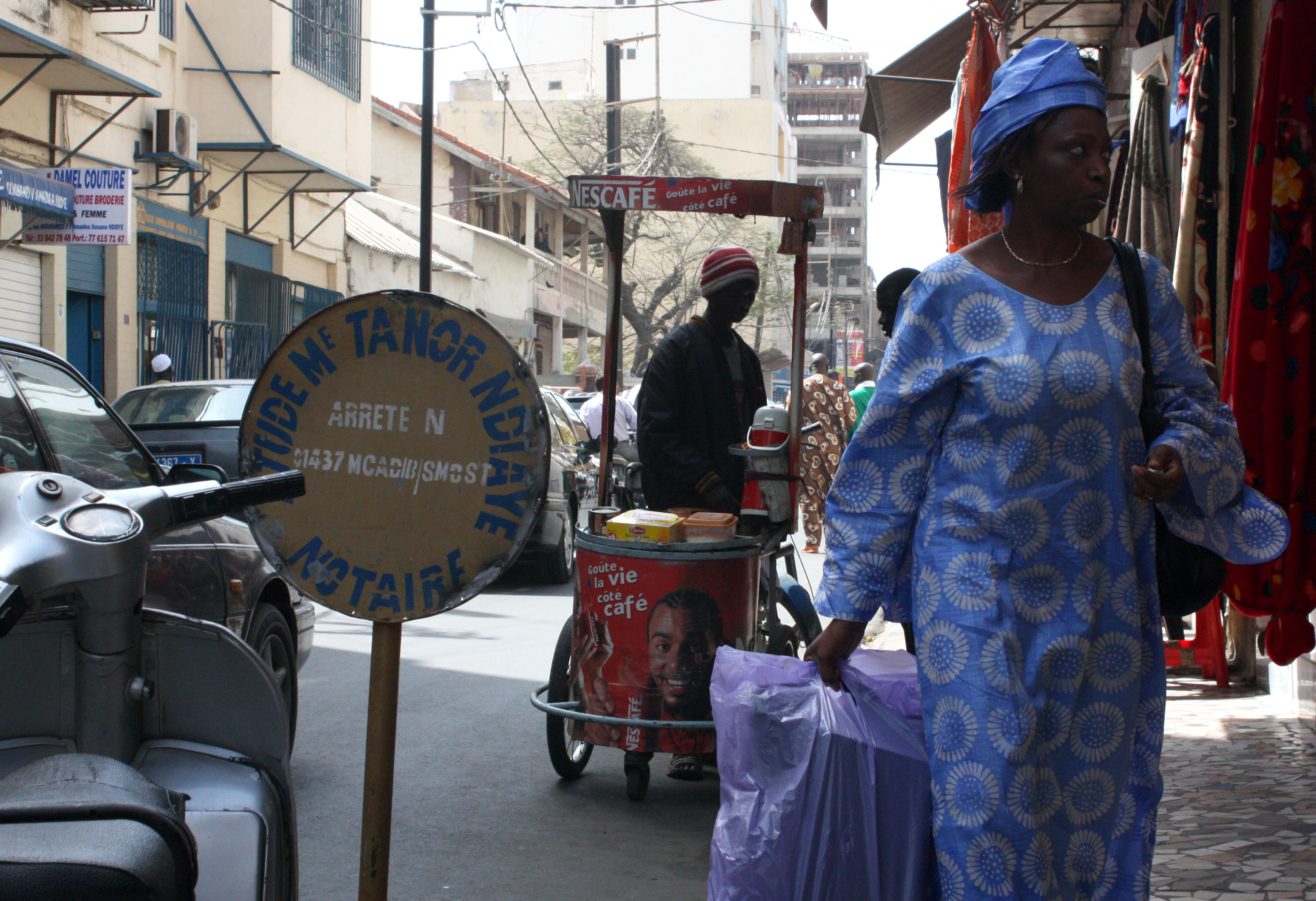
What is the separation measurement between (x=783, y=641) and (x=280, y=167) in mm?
15804

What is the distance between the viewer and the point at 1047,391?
2.20 m

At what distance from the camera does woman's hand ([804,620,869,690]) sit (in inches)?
94.1

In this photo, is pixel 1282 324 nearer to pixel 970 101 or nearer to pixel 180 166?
pixel 970 101

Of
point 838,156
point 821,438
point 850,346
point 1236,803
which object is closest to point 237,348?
point 821,438

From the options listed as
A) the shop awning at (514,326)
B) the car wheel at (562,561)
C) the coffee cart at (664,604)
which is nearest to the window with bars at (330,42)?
the shop awning at (514,326)

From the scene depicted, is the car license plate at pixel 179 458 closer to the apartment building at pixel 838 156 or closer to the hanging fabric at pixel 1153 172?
the hanging fabric at pixel 1153 172

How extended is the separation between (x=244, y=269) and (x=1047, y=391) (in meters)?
18.6

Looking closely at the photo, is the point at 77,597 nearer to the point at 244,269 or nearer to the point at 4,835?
the point at 4,835

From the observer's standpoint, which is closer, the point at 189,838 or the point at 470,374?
the point at 189,838

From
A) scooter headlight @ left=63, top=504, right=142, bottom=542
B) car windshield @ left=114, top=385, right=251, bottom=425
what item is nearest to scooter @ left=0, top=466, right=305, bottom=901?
scooter headlight @ left=63, top=504, right=142, bottom=542

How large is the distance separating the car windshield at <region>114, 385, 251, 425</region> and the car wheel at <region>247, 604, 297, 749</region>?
158 inches

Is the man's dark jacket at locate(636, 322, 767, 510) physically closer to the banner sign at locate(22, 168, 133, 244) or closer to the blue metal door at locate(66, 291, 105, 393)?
the banner sign at locate(22, 168, 133, 244)

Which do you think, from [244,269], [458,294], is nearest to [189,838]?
[244,269]

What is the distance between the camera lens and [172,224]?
16859 mm
